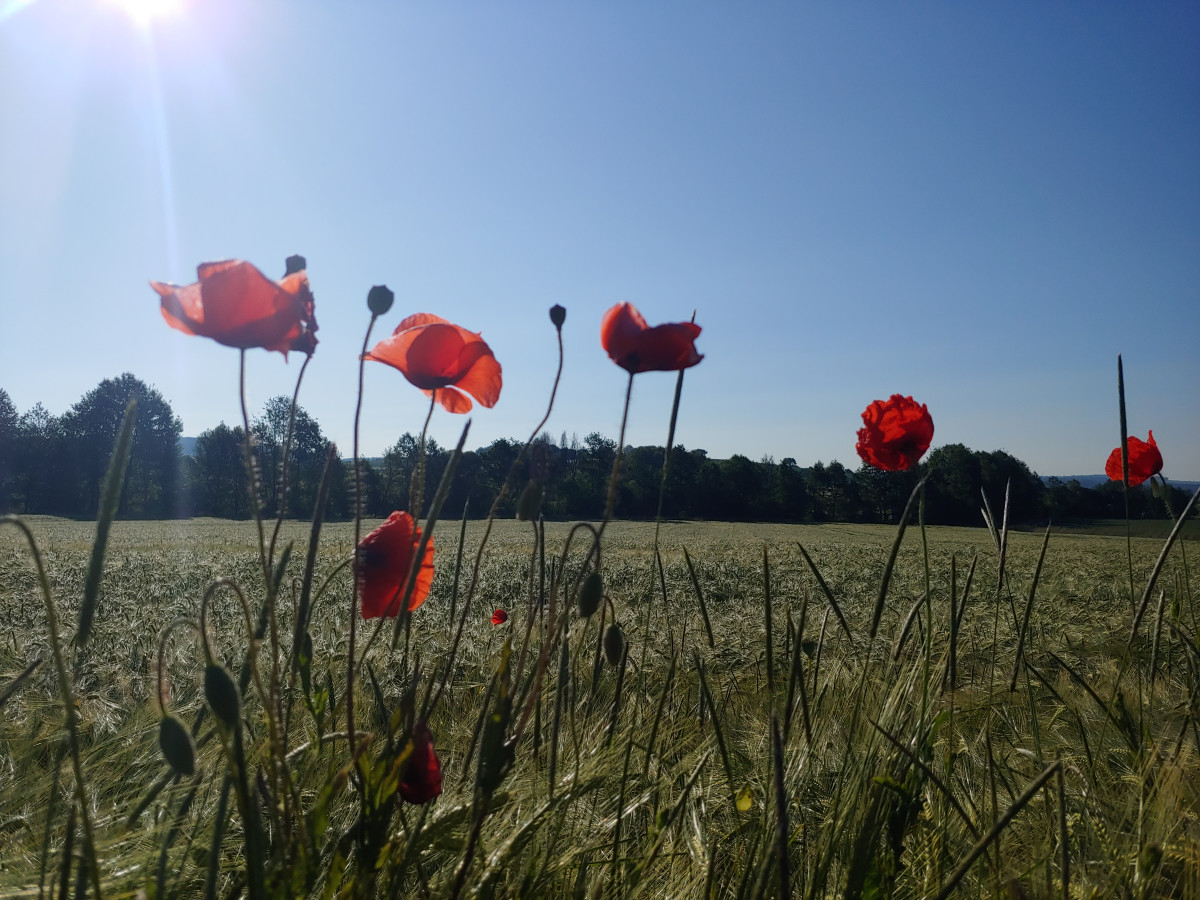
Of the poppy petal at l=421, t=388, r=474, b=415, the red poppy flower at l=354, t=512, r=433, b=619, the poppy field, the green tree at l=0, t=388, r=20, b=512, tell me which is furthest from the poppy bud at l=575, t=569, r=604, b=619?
the green tree at l=0, t=388, r=20, b=512

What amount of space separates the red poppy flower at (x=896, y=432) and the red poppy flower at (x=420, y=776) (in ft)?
5.13

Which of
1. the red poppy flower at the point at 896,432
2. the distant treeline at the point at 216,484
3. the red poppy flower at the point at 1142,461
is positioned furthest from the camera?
the distant treeline at the point at 216,484

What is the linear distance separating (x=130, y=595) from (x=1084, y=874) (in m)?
6.16

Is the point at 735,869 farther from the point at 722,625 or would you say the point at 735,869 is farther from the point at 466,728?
the point at 722,625

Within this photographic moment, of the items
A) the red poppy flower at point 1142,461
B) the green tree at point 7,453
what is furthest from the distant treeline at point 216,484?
the red poppy flower at point 1142,461

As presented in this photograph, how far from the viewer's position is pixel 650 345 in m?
1.03

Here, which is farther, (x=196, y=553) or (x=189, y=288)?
(x=196, y=553)

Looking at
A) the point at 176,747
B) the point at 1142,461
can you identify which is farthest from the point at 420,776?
the point at 1142,461

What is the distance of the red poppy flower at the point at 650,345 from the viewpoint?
102 cm

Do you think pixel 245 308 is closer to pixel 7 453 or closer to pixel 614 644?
pixel 614 644

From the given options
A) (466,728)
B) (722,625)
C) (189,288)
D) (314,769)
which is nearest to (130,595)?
(722,625)

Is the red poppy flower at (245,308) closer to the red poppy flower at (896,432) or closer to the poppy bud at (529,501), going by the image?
the poppy bud at (529,501)

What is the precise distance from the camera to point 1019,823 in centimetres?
132

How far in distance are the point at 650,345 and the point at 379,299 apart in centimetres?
38
